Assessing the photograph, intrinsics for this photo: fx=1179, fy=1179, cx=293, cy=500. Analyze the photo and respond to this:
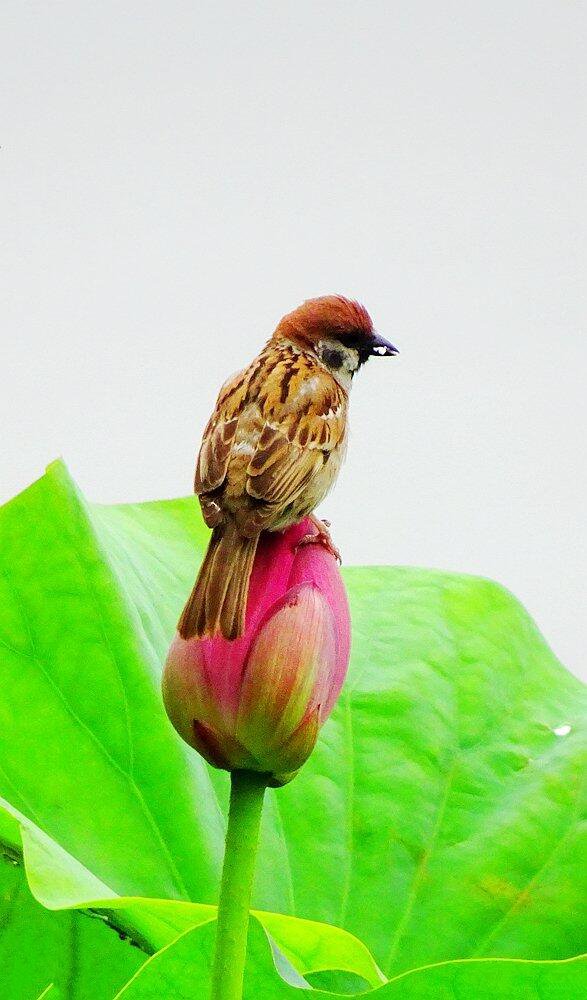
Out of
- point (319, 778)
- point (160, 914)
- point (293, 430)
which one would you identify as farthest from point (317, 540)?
point (319, 778)

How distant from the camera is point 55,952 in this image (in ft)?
3.51

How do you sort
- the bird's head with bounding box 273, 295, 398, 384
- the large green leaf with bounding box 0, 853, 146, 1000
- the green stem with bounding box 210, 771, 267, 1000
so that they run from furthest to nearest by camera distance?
1. the bird's head with bounding box 273, 295, 398, 384
2. the large green leaf with bounding box 0, 853, 146, 1000
3. the green stem with bounding box 210, 771, 267, 1000

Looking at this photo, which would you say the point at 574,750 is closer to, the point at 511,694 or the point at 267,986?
the point at 511,694

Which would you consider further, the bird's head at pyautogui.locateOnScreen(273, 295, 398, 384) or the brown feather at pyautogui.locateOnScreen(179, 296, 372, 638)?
the bird's head at pyautogui.locateOnScreen(273, 295, 398, 384)

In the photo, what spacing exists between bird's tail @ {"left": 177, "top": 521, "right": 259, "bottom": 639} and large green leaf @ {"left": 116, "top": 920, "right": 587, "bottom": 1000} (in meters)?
0.19

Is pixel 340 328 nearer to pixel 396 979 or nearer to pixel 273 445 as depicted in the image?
pixel 273 445

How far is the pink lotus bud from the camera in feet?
2.06

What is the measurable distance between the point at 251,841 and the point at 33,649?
64 cm

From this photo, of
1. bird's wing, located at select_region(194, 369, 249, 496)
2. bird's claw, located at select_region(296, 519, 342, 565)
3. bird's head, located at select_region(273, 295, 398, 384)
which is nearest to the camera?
bird's claw, located at select_region(296, 519, 342, 565)

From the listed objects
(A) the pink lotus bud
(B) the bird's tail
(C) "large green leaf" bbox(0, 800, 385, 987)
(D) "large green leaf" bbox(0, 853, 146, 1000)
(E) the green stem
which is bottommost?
(D) "large green leaf" bbox(0, 853, 146, 1000)

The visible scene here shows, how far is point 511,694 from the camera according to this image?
Result: 4.74ft

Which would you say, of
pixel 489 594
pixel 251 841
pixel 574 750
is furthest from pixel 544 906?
pixel 251 841

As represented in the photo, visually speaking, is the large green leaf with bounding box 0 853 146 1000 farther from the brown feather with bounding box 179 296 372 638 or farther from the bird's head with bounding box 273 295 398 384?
the bird's head with bounding box 273 295 398 384

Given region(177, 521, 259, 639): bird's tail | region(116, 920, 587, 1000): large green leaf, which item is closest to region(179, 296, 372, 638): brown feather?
region(177, 521, 259, 639): bird's tail
